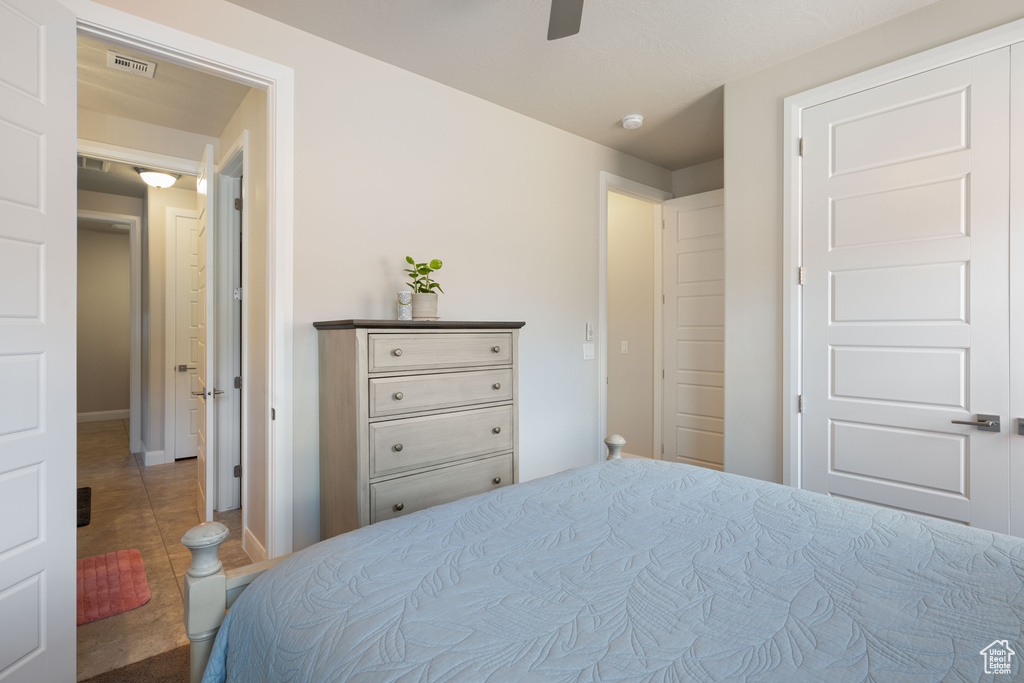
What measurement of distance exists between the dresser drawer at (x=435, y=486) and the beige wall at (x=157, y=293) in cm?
392

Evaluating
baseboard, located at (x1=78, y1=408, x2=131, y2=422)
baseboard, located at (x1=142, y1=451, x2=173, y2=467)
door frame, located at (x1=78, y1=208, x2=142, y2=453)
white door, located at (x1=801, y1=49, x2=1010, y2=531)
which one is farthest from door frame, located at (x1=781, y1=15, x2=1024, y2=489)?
baseboard, located at (x1=78, y1=408, x2=131, y2=422)

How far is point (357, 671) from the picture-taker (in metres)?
0.77

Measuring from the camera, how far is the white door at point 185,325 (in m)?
4.90

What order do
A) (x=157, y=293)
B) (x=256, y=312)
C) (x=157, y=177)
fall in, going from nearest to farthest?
(x=256, y=312), (x=157, y=177), (x=157, y=293)

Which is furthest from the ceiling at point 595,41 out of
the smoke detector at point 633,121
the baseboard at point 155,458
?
the baseboard at point 155,458

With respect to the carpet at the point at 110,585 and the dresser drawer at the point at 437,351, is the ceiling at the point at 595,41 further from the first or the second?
the carpet at the point at 110,585

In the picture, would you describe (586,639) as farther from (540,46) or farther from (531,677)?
(540,46)

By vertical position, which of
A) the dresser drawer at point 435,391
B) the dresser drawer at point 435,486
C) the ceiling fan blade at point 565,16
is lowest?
the dresser drawer at point 435,486

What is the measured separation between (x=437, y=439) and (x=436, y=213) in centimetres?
134

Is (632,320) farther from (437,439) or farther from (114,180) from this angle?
(114,180)

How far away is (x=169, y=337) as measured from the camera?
491cm

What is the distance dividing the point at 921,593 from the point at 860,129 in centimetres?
228

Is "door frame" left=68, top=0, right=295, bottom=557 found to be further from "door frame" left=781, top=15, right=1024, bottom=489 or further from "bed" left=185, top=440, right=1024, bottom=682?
"door frame" left=781, top=15, right=1024, bottom=489

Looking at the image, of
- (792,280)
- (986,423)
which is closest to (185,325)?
(792,280)
